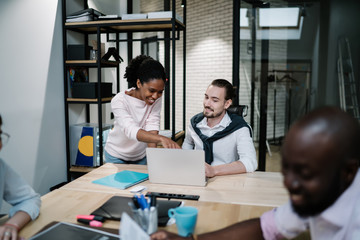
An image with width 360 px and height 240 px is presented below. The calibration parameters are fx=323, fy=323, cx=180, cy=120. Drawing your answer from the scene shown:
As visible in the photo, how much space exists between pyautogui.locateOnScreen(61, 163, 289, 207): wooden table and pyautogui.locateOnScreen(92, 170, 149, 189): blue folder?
3 centimetres

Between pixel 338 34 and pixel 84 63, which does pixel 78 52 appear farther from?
pixel 338 34

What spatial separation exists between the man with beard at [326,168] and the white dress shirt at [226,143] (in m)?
1.21

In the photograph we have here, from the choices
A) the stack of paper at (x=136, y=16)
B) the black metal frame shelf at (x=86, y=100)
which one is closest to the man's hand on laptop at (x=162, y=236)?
the black metal frame shelf at (x=86, y=100)

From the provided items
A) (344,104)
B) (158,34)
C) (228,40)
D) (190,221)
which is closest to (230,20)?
(228,40)

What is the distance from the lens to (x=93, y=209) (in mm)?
1320

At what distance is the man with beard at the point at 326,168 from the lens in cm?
67

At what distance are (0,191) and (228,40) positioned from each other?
477cm

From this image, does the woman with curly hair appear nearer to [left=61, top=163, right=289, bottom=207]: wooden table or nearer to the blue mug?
[left=61, top=163, right=289, bottom=207]: wooden table

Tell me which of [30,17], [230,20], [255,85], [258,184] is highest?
[230,20]

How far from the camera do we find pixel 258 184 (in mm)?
1664

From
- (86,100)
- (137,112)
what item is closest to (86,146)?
(86,100)

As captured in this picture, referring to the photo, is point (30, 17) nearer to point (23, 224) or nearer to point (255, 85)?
point (23, 224)

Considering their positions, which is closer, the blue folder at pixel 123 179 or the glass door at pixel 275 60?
the blue folder at pixel 123 179

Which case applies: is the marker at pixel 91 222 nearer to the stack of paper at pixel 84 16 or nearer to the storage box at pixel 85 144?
the storage box at pixel 85 144
